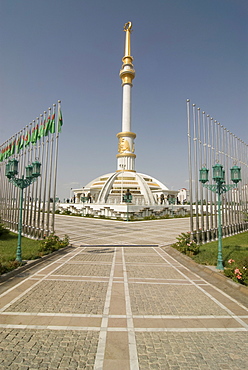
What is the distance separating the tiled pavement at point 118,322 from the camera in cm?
329

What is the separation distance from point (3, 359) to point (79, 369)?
47.3 inches

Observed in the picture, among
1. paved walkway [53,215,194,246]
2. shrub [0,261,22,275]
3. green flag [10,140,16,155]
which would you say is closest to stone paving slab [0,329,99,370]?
shrub [0,261,22,275]

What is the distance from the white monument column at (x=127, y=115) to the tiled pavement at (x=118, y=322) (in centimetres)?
4497

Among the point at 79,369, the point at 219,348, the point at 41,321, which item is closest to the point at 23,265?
the point at 41,321

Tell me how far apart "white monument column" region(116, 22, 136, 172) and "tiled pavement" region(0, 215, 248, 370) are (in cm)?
4497

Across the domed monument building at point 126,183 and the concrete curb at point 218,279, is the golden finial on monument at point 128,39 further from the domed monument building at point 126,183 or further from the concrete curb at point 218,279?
the concrete curb at point 218,279

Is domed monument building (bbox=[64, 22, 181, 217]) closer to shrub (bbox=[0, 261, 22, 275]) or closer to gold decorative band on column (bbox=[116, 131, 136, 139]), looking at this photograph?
gold decorative band on column (bbox=[116, 131, 136, 139])

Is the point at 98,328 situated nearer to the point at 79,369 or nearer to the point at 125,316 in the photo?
the point at 125,316

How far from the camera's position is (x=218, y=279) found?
704 centimetres

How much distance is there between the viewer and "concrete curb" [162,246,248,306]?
5.88 metres

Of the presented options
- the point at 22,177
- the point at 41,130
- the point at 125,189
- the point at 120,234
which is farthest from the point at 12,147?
the point at 125,189

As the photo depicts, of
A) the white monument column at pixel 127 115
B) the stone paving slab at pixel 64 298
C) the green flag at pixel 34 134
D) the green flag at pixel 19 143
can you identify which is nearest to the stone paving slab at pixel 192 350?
the stone paving slab at pixel 64 298

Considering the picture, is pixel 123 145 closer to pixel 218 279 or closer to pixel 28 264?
pixel 28 264

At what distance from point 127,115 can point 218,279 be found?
157 ft
